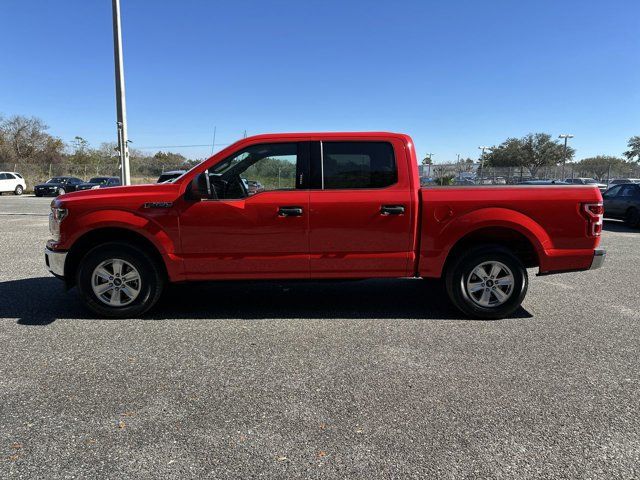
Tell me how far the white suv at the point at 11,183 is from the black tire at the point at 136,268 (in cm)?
3461

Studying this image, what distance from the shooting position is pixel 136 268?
4914 millimetres

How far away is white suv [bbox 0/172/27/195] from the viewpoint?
33188 millimetres

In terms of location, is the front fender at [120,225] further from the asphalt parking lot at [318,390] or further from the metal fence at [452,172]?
the metal fence at [452,172]

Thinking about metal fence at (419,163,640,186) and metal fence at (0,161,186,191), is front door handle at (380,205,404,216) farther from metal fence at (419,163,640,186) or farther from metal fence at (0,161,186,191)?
metal fence at (0,161,186,191)

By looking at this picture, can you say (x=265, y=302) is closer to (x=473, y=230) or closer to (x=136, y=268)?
(x=136, y=268)

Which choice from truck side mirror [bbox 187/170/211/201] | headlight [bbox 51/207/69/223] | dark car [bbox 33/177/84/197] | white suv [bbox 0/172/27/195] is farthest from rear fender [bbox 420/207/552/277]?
white suv [bbox 0/172/27/195]

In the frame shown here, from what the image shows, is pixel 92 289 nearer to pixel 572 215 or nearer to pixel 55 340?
pixel 55 340

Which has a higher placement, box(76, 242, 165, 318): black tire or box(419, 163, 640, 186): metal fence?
box(419, 163, 640, 186): metal fence

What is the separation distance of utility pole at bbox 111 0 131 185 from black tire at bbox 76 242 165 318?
35.4ft

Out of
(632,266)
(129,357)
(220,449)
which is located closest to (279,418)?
(220,449)

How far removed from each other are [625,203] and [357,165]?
46.8 ft

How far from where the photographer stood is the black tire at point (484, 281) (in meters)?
4.99

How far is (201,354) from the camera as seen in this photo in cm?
406

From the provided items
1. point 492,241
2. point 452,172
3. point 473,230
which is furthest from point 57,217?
point 452,172
